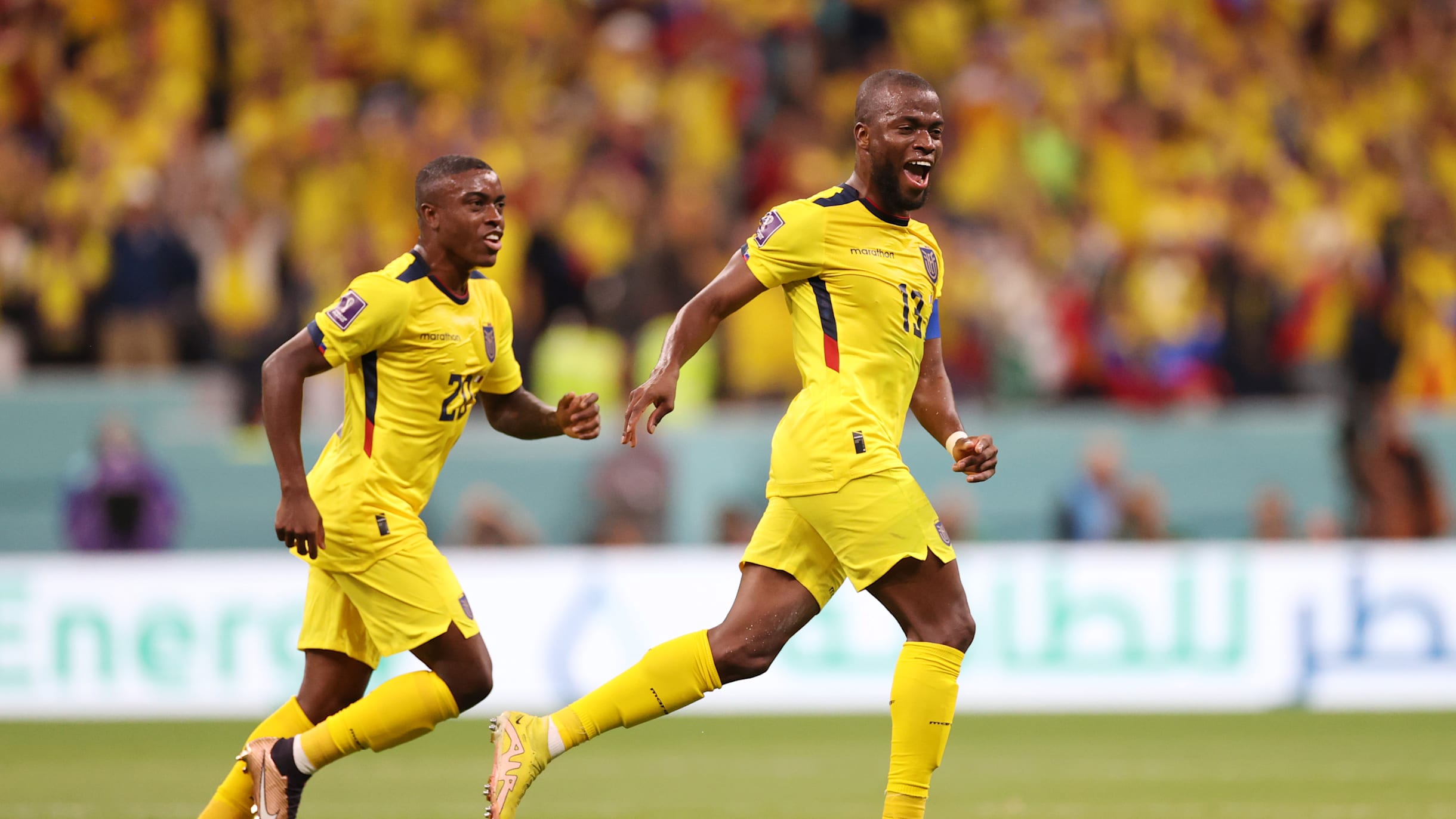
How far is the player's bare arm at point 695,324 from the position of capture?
5695mm

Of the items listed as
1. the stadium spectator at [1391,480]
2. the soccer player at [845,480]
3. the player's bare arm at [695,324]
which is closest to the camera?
the player's bare arm at [695,324]

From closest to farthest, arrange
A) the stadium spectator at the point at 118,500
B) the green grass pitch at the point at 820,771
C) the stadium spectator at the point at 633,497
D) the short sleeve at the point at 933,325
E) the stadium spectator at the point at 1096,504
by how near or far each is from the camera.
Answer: the short sleeve at the point at 933,325 < the green grass pitch at the point at 820,771 < the stadium spectator at the point at 118,500 < the stadium spectator at the point at 1096,504 < the stadium spectator at the point at 633,497

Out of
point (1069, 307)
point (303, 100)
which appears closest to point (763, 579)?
point (1069, 307)

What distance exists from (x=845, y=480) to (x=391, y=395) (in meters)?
1.55

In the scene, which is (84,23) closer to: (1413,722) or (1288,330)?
(1288,330)

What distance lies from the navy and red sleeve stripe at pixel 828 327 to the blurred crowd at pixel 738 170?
746 cm

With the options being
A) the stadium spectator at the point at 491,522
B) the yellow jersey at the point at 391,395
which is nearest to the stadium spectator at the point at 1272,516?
the stadium spectator at the point at 491,522

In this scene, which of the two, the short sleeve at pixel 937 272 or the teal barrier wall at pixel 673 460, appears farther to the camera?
the teal barrier wall at pixel 673 460

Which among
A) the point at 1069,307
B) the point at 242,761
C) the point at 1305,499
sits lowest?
the point at 242,761

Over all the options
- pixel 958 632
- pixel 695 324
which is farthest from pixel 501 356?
pixel 958 632

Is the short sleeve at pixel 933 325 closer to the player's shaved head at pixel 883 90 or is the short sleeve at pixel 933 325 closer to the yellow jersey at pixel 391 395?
the player's shaved head at pixel 883 90

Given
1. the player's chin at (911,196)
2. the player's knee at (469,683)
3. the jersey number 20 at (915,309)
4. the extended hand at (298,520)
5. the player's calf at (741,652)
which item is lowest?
the player's knee at (469,683)

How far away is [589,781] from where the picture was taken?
9312 mm

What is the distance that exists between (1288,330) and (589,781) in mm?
7399
